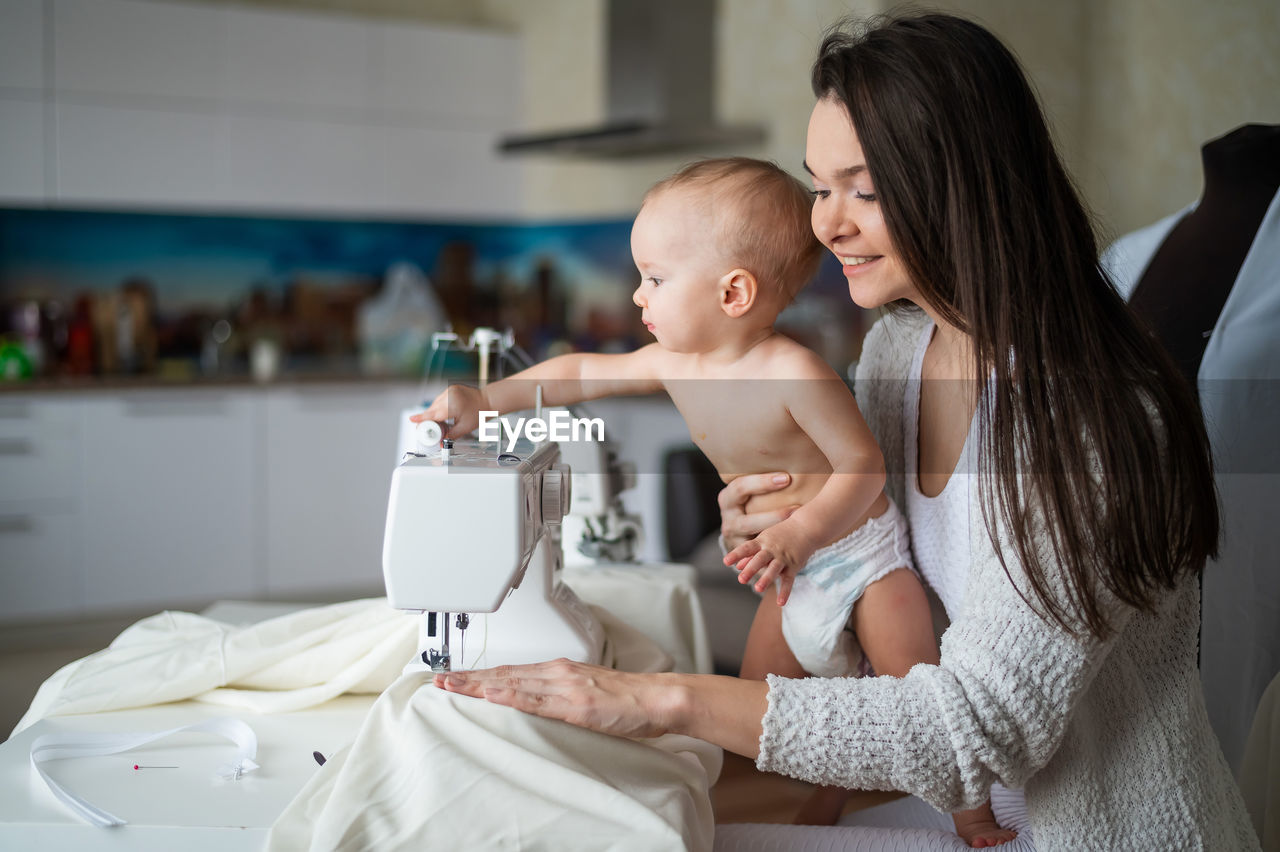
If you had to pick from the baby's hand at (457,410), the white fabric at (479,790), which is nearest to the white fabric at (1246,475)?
the baby's hand at (457,410)

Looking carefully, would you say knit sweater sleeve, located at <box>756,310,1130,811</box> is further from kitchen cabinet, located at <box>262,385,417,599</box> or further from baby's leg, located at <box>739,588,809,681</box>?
kitchen cabinet, located at <box>262,385,417,599</box>

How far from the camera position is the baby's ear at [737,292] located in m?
1.19

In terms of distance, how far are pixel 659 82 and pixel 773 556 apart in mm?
3085

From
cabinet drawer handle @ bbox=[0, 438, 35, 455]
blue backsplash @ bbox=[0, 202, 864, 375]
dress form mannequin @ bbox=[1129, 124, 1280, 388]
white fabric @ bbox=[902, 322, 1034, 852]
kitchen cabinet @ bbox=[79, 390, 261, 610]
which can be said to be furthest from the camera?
blue backsplash @ bbox=[0, 202, 864, 375]

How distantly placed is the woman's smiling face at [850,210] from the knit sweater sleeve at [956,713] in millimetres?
291

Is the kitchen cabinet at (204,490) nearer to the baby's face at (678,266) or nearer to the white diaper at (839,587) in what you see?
the white diaper at (839,587)

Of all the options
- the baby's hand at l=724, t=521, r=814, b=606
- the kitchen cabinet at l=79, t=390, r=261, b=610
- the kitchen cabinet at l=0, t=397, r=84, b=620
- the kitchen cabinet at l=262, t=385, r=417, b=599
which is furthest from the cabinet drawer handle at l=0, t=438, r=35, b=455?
the baby's hand at l=724, t=521, r=814, b=606

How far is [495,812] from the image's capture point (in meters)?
0.89

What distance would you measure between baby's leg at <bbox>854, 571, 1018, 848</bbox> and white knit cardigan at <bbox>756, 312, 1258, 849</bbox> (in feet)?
0.50

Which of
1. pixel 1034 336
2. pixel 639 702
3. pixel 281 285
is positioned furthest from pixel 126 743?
pixel 281 285

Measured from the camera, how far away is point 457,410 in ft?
3.93

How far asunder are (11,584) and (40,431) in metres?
0.51

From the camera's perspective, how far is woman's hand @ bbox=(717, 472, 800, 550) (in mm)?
1247

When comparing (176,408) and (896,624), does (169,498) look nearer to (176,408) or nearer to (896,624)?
(176,408)
